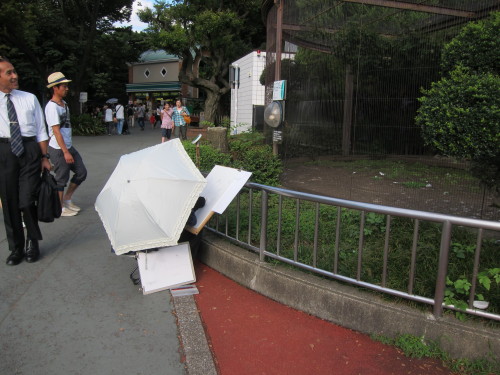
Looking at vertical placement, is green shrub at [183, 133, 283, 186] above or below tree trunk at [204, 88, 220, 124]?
below

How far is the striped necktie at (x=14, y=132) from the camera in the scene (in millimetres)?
4285

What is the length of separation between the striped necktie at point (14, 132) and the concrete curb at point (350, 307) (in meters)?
2.25

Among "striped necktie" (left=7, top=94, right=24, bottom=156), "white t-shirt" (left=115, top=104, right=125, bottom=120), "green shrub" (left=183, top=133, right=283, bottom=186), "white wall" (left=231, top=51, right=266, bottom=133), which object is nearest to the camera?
"striped necktie" (left=7, top=94, right=24, bottom=156)

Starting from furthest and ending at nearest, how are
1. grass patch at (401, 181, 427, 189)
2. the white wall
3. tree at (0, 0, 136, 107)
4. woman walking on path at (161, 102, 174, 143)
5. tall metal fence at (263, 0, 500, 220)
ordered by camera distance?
tree at (0, 0, 136, 107) < woman walking on path at (161, 102, 174, 143) < the white wall < grass patch at (401, 181, 427, 189) < tall metal fence at (263, 0, 500, 220)

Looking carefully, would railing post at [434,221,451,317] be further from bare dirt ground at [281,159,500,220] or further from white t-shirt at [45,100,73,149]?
white t-shirt at [45,100,73,149]

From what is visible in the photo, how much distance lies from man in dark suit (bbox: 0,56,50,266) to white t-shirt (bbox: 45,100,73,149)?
4.22 feet

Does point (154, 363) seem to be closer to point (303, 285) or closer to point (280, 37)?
point (303, 285)

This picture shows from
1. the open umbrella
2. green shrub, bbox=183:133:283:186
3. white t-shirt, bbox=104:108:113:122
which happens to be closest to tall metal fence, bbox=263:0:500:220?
green shrub, bbox=183:133:283:186

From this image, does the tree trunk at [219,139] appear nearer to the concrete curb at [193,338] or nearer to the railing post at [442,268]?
the concrete curb at [193,338]

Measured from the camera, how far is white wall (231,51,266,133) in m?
15.8

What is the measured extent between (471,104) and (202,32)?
20356 mm

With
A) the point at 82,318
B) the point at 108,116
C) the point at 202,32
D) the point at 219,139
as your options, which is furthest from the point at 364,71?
the point at 108,116

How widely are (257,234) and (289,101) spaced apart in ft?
12.6

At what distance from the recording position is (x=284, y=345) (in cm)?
317
